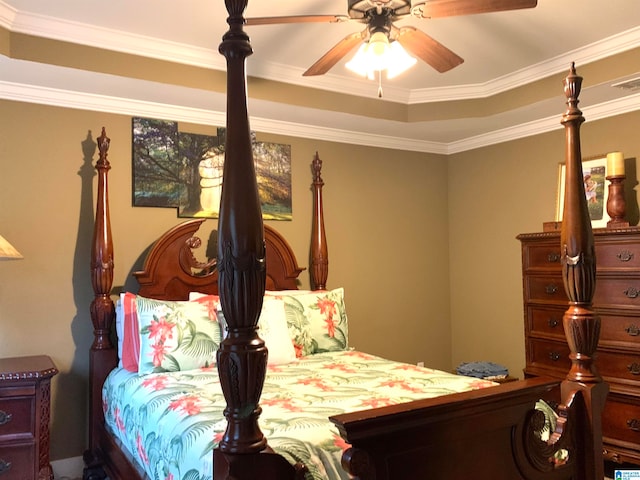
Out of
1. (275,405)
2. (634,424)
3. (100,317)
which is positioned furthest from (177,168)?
(634,424)

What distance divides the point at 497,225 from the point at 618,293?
1373 millimetres

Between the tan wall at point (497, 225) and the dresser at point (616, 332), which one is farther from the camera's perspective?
the tan wall at point (497, 225)

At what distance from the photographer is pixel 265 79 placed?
3.40m

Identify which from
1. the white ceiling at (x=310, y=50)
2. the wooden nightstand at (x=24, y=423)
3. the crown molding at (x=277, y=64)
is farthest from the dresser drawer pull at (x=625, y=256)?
the wooden nightstand at (x=24, y=423)

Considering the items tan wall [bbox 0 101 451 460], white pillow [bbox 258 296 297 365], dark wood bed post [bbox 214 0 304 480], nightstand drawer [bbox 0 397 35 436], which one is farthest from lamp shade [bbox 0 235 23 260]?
dark wood bed post [bbox 214 0 304 480]

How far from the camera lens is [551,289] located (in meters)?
3.39

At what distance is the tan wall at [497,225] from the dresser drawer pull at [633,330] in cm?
115

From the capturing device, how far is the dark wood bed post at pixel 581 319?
1846 millimetres

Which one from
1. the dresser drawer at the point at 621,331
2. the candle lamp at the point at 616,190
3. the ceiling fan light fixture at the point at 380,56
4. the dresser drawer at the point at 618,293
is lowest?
the dresser drawer at the point at 621,331

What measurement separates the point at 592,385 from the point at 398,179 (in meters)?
2.84

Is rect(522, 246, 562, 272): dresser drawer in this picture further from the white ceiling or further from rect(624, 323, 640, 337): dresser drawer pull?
the white ceiling

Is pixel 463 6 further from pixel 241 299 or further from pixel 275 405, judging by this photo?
pixel 275 405

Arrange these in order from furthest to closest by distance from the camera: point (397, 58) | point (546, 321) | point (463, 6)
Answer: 1. point (546, 321)
2. point (397, 58)
3. point (463, 6)

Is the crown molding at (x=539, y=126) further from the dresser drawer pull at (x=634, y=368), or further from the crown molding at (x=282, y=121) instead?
the dresser drawer pull at (x=634, y=368)
